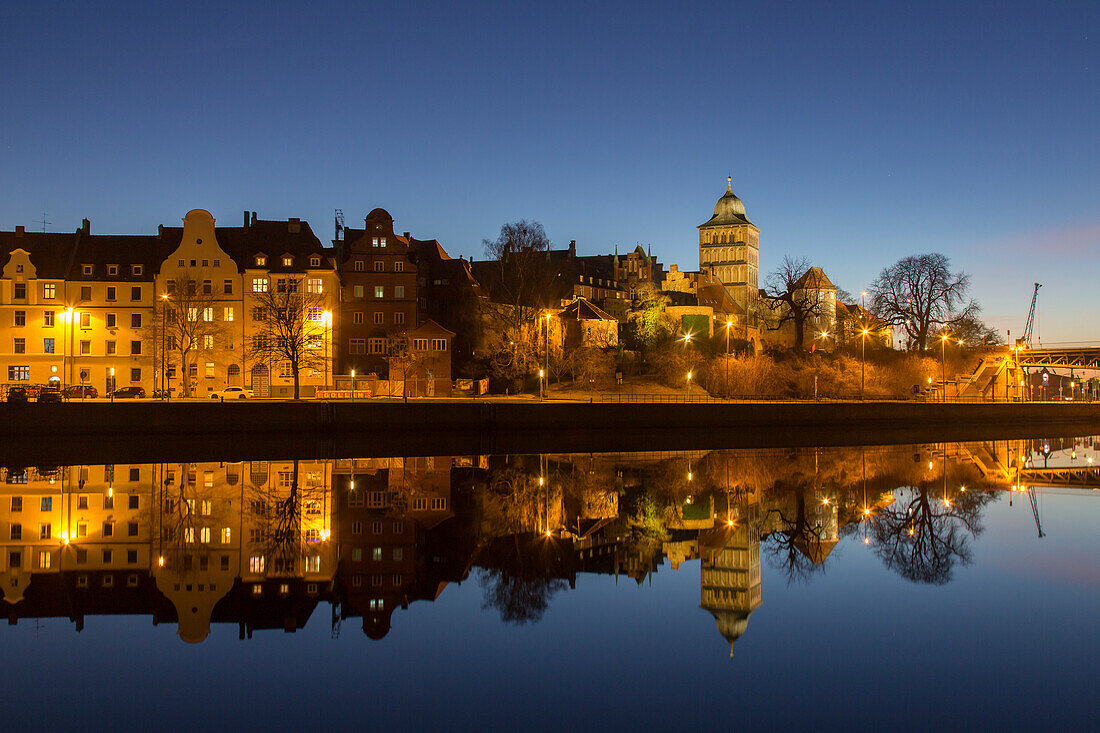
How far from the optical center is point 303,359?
65.6 metres

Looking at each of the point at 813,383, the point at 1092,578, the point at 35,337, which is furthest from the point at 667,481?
the point at 35,337

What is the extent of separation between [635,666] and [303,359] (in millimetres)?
56481

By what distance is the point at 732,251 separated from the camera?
155m

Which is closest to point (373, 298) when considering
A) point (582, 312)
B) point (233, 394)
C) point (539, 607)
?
point (233, 394)

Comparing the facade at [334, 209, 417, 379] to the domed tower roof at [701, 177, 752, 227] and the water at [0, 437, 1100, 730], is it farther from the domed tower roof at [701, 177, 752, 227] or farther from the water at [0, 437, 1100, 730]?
the domed tower roof at [701, 177, 752, 227]

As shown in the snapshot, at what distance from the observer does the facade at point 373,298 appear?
234 ft

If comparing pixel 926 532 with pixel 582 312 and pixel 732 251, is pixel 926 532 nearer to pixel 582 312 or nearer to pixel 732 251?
pixel 582 312

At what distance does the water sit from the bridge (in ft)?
229

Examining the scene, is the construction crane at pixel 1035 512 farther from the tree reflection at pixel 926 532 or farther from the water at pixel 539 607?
the tree reflection at pixel 926 532

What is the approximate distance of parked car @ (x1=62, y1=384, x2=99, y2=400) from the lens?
6157 centimetres

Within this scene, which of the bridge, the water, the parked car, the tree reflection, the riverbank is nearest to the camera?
the water

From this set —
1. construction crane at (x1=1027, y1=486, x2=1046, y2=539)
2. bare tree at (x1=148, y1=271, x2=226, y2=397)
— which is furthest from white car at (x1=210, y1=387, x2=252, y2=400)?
construction crane at (x1=1027, y1=486, x2=1046, y2=539)

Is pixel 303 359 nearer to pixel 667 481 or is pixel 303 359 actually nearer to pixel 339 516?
pixel 667 481

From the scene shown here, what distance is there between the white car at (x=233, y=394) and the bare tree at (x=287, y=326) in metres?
3.17
